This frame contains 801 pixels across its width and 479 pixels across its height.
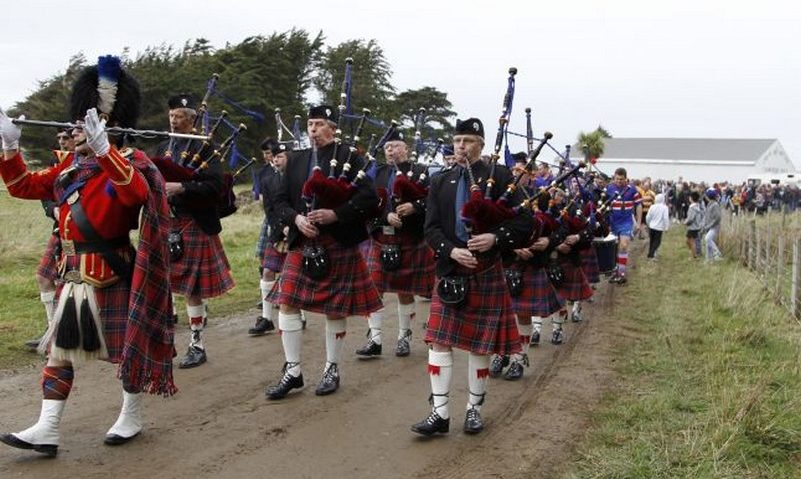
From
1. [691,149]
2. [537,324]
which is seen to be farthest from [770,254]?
[691,149]

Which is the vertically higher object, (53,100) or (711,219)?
(53,100)

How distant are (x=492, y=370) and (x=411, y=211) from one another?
1.46 meters

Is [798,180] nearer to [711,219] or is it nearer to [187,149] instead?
[711,219]

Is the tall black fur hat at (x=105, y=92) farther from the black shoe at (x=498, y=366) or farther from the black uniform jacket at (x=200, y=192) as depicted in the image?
the black shoe at (x=498, y=366)

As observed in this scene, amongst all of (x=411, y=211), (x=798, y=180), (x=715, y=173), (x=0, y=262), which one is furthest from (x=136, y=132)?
(x=715, y=173)

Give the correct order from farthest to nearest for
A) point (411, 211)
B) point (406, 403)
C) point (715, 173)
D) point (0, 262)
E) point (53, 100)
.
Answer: point (715, 173) < point (53, 100) < point (0, 262) < point (411, 211) < point (406, 403)

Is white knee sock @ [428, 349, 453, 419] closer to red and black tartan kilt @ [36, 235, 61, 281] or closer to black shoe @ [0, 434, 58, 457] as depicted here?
black shoe @ [0, 434, 58, 457]

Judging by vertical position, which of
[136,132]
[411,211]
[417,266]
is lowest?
[417,266]

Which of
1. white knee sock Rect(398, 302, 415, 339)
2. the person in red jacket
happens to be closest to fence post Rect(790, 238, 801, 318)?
white knee sock Rect(398, 302, 415, 339)

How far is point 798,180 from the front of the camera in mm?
45281

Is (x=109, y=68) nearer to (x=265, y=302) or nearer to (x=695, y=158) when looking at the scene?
(x=265, y=302)

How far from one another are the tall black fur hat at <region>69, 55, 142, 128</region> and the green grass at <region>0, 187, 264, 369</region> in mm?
2608

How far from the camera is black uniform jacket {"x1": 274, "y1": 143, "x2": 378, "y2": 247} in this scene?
16.7 ft

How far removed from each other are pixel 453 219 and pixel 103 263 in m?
1.95
